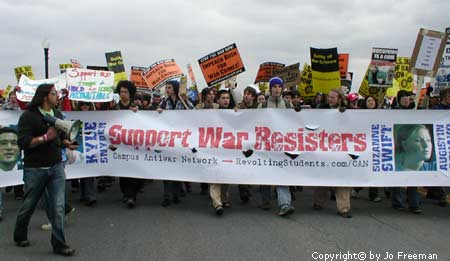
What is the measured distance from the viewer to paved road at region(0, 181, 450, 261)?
4789 mm

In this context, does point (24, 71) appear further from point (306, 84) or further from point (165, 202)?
point (306, 84)

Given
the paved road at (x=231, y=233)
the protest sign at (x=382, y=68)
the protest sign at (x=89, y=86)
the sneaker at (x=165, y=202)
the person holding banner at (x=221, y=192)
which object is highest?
the protest sign at (x=382, y=68)

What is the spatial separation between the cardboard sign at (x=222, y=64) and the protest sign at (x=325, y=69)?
1.53 m

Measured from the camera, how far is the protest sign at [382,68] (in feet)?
27.3

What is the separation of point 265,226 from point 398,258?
5.73ft

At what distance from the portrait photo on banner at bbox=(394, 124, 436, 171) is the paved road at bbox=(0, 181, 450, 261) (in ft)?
2.39

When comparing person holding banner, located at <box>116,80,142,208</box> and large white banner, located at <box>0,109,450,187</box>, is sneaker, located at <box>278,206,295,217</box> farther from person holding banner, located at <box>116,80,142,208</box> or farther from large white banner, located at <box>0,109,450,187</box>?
person holding banner, located at <box>116,80,142,208</box>

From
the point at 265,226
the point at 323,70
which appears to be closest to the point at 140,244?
the point at 265,226

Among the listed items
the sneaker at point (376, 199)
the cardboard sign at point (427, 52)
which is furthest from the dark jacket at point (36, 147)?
the cardboard sign at point (427, 52)

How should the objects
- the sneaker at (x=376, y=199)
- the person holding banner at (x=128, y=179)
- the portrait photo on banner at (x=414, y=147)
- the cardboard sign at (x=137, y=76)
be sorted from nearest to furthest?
the portrait photo on banner at (x=414, y=147) < the person holding banner at (x=128, y=179) < the sneaker at (x=376, y=199) < the cardboard sign at (x=137, y=76)

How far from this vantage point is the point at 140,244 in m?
5.06

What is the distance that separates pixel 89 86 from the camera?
723cm

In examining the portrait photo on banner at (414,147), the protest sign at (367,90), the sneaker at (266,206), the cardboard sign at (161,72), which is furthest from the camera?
the protest sign at (367,90)

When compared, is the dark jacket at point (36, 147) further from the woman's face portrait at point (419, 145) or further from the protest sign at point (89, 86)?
the woman's face portrait at point (419, 145)
